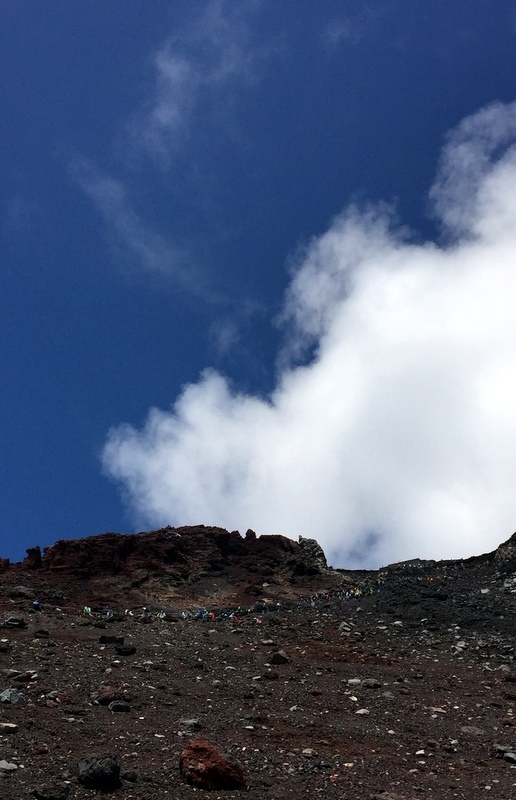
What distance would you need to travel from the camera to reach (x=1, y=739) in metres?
8.32

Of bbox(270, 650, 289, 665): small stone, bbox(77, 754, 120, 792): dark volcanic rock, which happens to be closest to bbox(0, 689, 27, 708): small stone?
bbox(77, 754, 120, 792): dark volcanic rock

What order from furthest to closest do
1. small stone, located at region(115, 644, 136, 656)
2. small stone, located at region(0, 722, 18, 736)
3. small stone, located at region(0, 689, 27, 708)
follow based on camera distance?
1. small stone, located at region(115, 644, 136, 656)
2. small stone, located at region(0, 689, 27, 708)
3. small stone, located at region(0, 722, 18, 736)

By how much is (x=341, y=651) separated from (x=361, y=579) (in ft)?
81.9

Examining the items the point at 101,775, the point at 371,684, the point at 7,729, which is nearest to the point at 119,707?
the point at 7,729

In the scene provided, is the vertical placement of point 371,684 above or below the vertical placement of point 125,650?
below

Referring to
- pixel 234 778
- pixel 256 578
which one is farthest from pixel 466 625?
pixel 256 578

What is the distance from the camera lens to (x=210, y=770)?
24.7 feet

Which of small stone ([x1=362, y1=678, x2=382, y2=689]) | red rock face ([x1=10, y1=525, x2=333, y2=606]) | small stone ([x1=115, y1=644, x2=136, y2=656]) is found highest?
red rock face ([x1=10, y1=525, x2=333, y2=606])

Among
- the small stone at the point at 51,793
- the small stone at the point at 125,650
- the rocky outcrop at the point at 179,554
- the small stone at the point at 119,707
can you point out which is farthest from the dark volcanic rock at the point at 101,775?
the rocky outcrop at the point at 179,554

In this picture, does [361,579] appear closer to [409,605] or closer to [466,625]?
[409,605]

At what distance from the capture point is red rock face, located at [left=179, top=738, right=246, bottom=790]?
7.46 meters

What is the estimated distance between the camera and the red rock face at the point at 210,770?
746 centimetres

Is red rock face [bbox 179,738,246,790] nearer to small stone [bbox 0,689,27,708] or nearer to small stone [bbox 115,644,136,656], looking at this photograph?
small stone [bbox 0,689,27,708]

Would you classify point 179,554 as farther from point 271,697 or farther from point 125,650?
point 271,697
